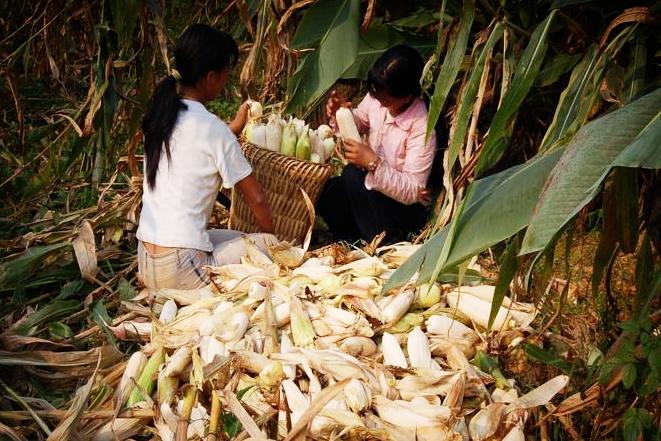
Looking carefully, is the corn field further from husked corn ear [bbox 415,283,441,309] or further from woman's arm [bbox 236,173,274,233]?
woman's arm [bbox 236,173,274,233]

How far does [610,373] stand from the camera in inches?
83.0

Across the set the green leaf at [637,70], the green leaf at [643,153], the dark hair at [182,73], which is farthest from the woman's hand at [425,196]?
the green leaf at [643,153]

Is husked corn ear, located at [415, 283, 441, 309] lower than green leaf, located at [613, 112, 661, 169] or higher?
lower

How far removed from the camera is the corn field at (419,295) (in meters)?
1.93

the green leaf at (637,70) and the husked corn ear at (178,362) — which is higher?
the green leaf at (637,70)

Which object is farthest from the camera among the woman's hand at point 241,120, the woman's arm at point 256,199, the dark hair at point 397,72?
the woman's hand at point 241,120

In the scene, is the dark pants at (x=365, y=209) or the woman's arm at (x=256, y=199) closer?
the woman's arm at (x=256, y=199)

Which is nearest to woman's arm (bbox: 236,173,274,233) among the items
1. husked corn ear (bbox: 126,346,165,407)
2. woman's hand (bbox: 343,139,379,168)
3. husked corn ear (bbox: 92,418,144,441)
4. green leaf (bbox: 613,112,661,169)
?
woman's hand (bbox: 343,139,379,168)

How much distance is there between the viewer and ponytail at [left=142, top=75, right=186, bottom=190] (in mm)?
3059

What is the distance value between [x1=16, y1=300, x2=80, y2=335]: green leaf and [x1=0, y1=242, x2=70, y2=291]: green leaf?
140mm

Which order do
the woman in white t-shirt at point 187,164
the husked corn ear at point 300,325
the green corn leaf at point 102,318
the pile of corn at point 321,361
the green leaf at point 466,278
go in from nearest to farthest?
the pile of corn at point 321,361 → the husked corn ear at point 300,325 → the green corn leaf at point 102,318 → the green leaf at point 466,278 → the woman in white t-shirt at point 187,164

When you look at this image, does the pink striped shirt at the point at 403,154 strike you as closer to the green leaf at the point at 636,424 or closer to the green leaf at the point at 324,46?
the green leaf at the point at 324,46

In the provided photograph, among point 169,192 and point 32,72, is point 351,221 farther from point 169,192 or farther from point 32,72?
point 32,72

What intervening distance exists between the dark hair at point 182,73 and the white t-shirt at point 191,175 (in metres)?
0.03
